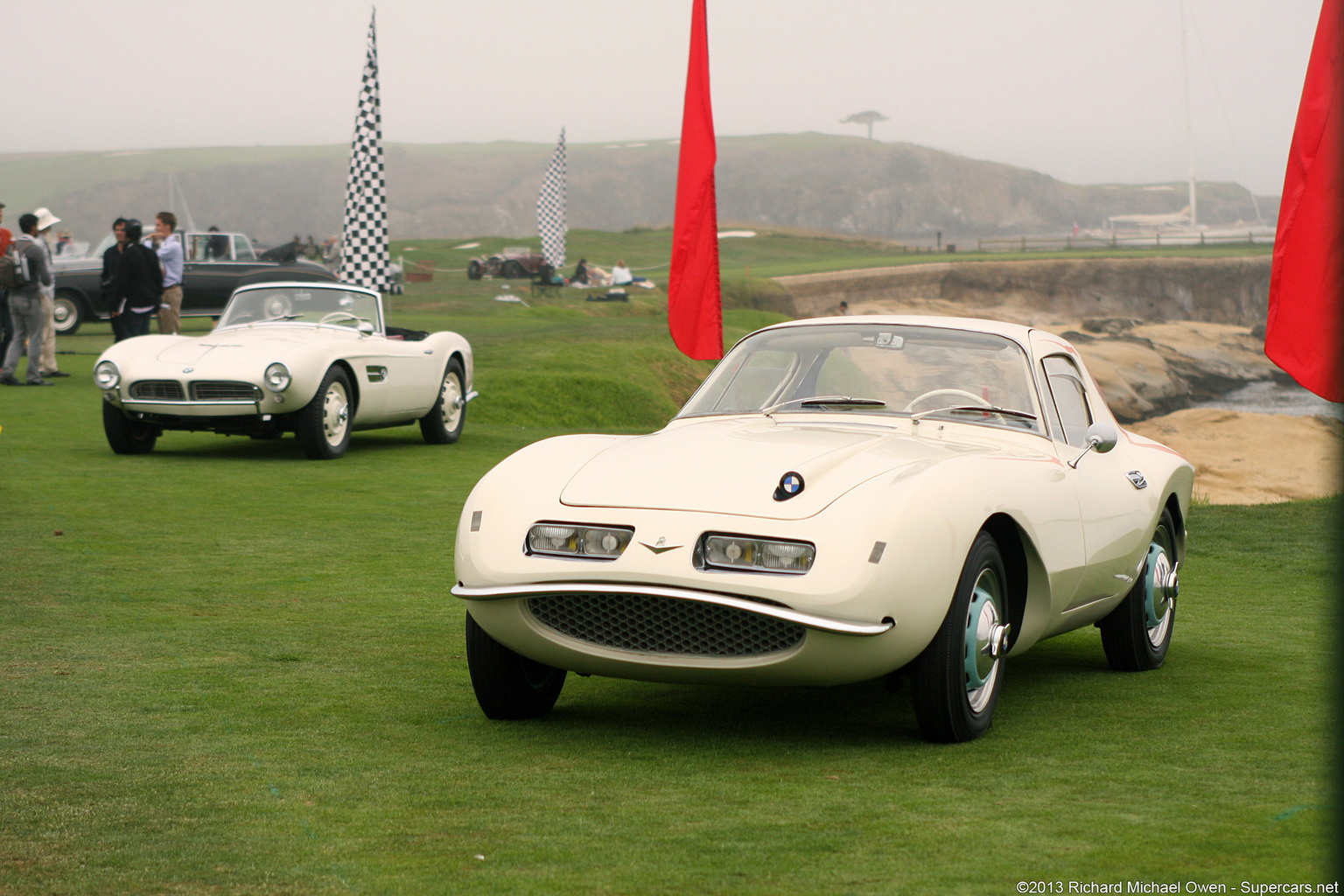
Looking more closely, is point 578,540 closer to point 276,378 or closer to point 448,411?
point 276,378

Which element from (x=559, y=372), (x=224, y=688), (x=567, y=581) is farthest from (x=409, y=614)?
(x=559, y=372)

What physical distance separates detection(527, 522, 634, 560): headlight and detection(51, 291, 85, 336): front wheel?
78.0 ft

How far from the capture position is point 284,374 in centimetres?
1158

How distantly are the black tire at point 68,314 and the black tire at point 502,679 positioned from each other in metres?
23.4

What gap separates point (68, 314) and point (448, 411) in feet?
48.0

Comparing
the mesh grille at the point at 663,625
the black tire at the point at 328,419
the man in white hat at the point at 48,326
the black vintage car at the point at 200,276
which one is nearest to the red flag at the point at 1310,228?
the mesh grille at the point at 663,625

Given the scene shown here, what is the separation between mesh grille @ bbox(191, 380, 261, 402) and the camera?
11594 mm

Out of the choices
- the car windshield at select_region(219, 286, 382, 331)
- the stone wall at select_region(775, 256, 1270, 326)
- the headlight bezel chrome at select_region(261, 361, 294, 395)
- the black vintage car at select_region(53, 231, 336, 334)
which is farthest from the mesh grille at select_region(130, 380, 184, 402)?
the stone wall at select_region(775, 256, 1270, 326)

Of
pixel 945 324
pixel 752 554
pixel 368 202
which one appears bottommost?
pixel 752 554

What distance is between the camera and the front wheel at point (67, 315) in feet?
83.6

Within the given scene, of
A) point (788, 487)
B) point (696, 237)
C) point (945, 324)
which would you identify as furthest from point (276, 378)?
point (788, 487)

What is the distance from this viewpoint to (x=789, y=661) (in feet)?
13.1

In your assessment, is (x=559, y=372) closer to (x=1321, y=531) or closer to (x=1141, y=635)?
(x=1321, y=531)

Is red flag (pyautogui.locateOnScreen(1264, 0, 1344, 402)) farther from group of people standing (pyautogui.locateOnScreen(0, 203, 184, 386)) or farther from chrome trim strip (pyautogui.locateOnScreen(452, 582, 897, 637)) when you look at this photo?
group of people standing (pyautogui.locateOnScreen(0, 203, 184, 386))
